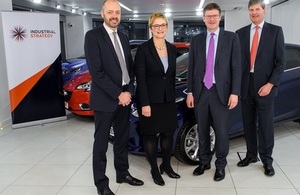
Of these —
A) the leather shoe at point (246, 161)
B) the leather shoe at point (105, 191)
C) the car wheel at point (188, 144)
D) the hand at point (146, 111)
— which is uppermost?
the hand at point (146, 111)

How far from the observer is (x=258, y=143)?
295 centimetres

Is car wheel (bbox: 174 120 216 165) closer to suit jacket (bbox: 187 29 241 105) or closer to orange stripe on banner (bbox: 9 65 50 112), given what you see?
suit jacket (bbox: 187 29 241 105)

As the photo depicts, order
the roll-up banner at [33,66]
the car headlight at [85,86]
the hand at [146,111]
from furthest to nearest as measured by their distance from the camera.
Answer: the car headlight at [85,86] → the roll-up banner at [33,66] → the hand at [146,111]

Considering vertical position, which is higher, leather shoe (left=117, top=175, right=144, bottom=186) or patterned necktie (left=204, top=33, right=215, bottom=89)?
patterned necktie (left=204, top=33, right=215, bottom=89)

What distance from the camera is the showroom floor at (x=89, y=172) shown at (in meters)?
2.46

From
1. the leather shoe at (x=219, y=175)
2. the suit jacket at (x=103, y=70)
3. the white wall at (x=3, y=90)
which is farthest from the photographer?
the white wall at (x=3, y=90)

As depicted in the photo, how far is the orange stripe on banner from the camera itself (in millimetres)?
4262

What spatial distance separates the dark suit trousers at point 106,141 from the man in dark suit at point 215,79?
60cm

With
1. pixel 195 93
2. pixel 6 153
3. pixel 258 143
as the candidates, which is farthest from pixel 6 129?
pixel 258 143

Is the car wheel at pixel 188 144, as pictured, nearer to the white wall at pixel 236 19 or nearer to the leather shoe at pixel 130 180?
the leather shoe at pixel 130 180

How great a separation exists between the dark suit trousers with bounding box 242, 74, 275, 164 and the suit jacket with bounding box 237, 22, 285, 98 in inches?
2.6

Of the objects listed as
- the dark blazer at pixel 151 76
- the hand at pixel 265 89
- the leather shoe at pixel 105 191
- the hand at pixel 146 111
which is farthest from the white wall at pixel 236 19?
the leather shoe at pixel 105 191

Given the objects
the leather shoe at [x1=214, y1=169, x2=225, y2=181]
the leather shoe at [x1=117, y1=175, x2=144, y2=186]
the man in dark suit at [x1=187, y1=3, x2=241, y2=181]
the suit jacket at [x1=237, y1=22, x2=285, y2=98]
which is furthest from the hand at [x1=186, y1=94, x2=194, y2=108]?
the leather shoe at [x1=117, y1=175, x2=144, y2=186]

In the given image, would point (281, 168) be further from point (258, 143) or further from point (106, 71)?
point (106, 71)
